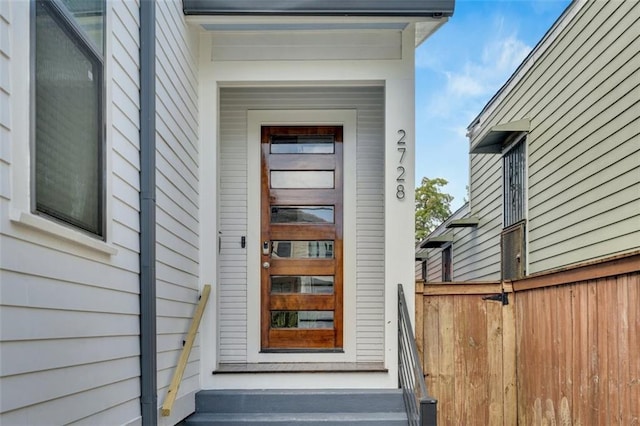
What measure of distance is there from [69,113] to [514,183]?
19.9 feet

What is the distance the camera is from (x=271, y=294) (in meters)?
4.63

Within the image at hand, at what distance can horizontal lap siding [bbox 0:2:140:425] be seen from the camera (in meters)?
1.64

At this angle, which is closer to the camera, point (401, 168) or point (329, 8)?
point (329, 8)

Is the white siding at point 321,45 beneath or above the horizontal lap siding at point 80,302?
above

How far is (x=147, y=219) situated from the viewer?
2783 millimetres

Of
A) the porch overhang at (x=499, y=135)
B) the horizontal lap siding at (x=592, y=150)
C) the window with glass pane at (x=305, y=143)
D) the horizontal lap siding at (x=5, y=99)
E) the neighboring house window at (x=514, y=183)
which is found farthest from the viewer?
the neighboring house window at (x=514, y=183)

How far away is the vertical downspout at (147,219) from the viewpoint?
2.73 metres

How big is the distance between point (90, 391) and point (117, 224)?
0.73m

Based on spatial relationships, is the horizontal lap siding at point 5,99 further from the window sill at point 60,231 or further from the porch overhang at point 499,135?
the porch overhang at point 499,135

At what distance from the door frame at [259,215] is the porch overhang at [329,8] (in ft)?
3.50

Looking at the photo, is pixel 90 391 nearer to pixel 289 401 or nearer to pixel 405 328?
pixel 289 401

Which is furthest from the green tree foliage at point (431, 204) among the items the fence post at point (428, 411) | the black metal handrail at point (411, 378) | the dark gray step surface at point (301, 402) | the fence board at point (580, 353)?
the fence post at point (428, 411)

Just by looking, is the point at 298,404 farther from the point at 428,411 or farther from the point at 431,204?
the point at 431,204

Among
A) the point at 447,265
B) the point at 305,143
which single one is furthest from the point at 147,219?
the point at 447,265
